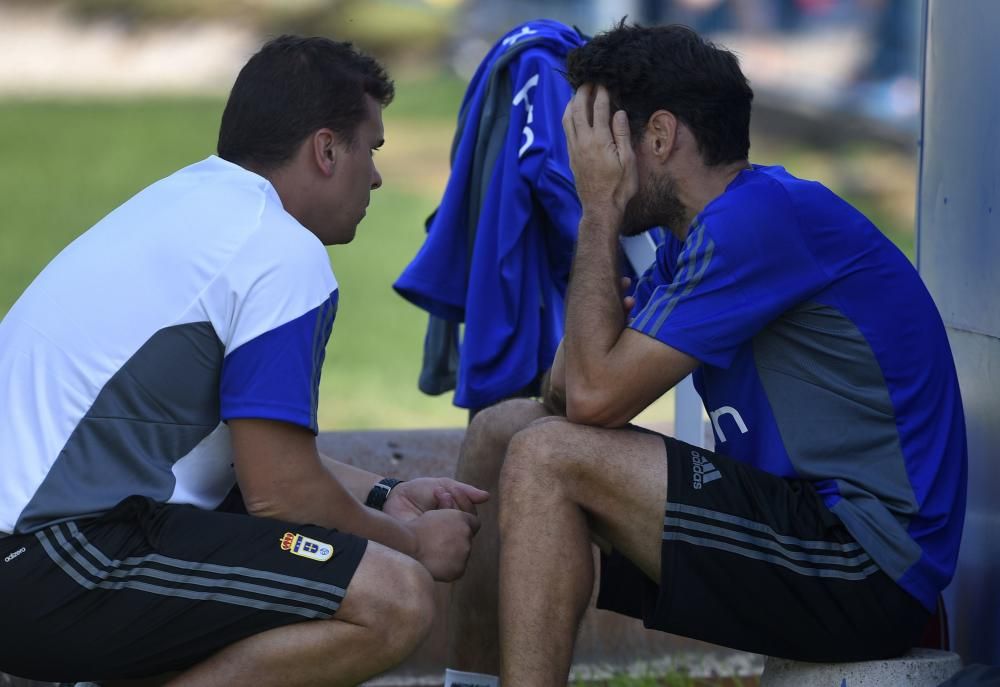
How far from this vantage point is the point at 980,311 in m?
3.20

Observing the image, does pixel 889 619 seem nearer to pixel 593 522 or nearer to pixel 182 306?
pixel 593 522

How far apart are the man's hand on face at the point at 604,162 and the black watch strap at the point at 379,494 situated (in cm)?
74

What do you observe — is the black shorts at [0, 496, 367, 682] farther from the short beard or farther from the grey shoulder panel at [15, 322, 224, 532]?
the short beard

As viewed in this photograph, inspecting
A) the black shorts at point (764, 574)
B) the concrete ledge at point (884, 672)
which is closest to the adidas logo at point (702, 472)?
the black shorts at point (764, 574)

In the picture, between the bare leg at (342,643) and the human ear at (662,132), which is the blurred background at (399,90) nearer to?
the human ear at (662,132)

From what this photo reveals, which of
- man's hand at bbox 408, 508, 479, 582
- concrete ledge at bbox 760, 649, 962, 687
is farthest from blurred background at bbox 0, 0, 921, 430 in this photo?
concrete ledge at bbox 760, 649, 962, 687

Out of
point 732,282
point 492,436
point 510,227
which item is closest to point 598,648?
point 492,436

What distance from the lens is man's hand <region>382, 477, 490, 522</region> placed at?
296 centimetres

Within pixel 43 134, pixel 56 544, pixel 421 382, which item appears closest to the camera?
pixel 56 544

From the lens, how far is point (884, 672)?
2.65 m

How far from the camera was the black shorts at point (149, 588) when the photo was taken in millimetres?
2389

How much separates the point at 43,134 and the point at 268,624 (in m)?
19.2

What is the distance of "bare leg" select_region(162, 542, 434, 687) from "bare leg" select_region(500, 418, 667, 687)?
22 cm

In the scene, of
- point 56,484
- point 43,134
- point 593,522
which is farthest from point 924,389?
point 43,134
